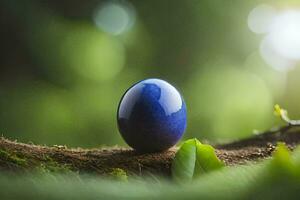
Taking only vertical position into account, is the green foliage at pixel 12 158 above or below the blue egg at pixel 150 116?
below

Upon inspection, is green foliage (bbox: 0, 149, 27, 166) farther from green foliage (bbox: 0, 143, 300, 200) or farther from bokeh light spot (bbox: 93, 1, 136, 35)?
bokeh light spot (bbox: 93, 1, 136, 35)

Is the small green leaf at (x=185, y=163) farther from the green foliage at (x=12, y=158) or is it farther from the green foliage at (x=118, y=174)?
the green foliage at (x=12, y=158)

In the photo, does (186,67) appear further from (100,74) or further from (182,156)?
(182,156)

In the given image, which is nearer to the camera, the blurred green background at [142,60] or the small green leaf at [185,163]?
the small green leaf at [185,163]

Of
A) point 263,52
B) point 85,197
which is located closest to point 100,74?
point 263,52

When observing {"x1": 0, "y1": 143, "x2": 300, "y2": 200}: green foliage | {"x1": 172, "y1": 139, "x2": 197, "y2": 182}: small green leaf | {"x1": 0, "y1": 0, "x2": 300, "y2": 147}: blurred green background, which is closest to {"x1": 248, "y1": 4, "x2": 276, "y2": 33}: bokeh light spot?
{"x1": 0, "y1": 0, "x2": 300, "y2": 147}: blurred green background

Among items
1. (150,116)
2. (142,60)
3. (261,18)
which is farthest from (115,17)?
(150,116)

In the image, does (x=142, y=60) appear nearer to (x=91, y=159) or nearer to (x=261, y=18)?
(x=261, y=18)

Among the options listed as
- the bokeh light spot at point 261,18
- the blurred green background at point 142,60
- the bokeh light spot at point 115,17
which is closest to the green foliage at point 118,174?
the blurred green background at point 142,60
